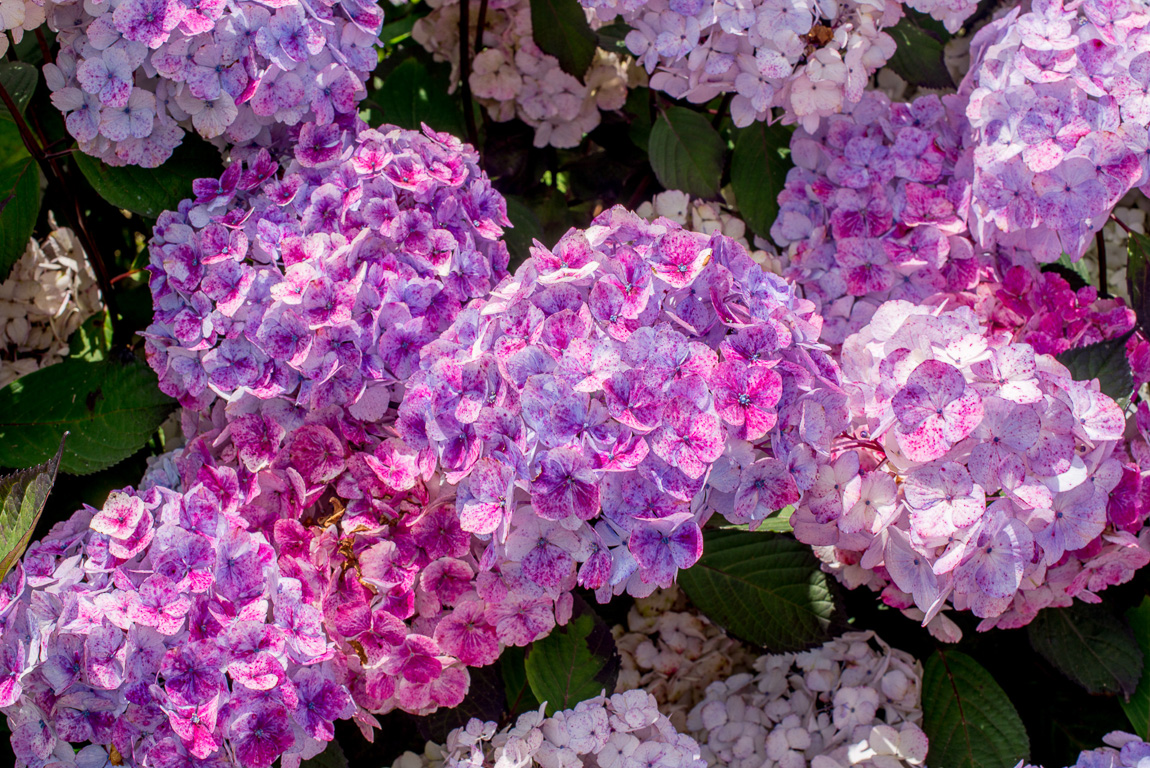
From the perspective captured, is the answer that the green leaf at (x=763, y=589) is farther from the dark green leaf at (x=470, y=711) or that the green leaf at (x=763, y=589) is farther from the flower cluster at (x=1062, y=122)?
the flower cluster at (x=1062, y=122)

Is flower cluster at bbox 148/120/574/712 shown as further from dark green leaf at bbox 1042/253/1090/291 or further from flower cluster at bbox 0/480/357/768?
dark green leaf at bbox 1042/253/1090/291

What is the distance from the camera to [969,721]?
1.03m

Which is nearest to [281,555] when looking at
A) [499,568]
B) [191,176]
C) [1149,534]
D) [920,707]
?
[499,568]

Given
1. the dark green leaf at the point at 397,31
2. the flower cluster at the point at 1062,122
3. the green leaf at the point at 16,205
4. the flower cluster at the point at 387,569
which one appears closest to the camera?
the flower cluster at the point at 387,569

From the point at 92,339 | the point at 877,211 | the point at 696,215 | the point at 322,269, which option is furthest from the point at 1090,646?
the point at 92,339

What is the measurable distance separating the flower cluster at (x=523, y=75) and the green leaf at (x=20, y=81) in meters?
0.46

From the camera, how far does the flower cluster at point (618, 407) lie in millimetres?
697

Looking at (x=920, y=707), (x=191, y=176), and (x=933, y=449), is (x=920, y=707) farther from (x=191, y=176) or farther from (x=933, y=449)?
(x=191, y=176)

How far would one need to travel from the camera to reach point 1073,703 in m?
1.15

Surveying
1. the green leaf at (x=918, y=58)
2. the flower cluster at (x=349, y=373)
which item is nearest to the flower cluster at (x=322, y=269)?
the flower cluster at (x=349, y=373)

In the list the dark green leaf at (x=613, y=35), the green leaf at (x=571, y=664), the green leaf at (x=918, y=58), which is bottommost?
the green leaf at (x=571, y=664)

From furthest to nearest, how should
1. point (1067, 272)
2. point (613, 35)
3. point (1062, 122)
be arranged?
1. point (613, 35)
2. point (1067, 272)
3. point (1062, 122)

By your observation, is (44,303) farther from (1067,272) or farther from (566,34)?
(1067,272)

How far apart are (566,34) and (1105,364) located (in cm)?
71
